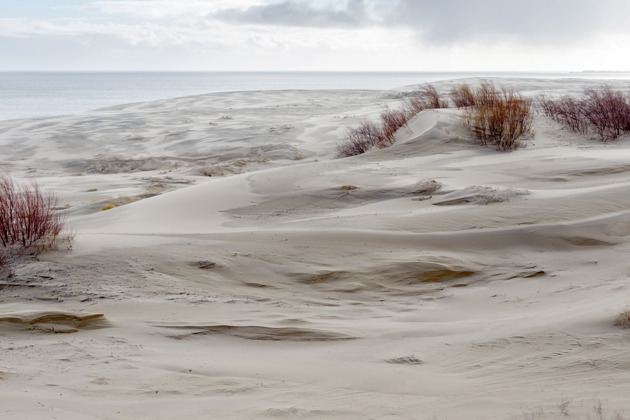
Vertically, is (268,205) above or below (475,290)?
above

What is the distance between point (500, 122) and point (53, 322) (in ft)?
18.7

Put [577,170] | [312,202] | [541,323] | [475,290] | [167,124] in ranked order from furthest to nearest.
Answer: [167,124], [577,170], [312,202], [475,290], [541,323]

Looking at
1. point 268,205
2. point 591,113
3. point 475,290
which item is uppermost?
point 591,113

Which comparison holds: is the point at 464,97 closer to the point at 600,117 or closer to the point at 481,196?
the point at 600,117

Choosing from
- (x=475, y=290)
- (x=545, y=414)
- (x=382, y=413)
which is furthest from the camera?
(x=475, y=290)

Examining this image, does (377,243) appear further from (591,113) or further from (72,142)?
(72,142)

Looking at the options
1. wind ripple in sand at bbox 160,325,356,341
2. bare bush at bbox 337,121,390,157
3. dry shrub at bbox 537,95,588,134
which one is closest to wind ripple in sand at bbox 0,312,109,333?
wind ripple in sand at bbox 160,325,356,341

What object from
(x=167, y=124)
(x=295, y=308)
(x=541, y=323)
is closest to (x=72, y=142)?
(x=167, y=124)

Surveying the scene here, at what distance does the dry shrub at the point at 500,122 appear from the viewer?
7.10 metres

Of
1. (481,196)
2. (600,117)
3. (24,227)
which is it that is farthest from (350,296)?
(600,117)

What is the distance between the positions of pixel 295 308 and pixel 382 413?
4.35ft

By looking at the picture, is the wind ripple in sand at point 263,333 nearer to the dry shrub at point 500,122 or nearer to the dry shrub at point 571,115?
the dry shrub at point 500,122

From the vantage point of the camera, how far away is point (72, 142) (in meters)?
14.0

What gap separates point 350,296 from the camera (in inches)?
143
